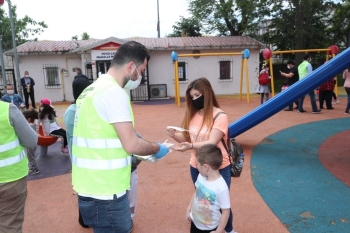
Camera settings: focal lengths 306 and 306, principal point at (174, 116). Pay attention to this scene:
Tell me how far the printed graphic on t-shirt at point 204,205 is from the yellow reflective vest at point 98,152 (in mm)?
765

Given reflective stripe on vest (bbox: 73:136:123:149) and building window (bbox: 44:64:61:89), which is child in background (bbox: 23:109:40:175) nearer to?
reflective stripe on vest (bbox: 73:136:123:149)

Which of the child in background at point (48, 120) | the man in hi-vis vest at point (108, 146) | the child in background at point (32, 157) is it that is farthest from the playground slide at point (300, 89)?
the man in hi-vis vest at point (108, 146)

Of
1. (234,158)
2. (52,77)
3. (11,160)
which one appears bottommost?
(234,158)

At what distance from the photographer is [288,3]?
19.4 meters

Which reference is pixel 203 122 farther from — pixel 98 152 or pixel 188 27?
pixel 188 27

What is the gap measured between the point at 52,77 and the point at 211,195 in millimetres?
16959

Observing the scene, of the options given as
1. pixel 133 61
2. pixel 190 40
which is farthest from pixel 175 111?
pixel 133 61

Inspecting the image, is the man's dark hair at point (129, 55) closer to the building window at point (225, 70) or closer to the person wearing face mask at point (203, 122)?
the person wearing face mask at point (203, 122)

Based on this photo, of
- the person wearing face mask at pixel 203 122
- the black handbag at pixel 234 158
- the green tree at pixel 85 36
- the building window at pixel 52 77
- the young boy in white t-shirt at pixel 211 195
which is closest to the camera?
the young boy in white t-shirt at pixel 211 195

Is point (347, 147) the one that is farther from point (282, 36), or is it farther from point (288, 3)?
point (282, 36)

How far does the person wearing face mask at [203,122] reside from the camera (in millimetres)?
2707

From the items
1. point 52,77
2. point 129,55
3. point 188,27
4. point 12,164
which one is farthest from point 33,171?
point 188,27

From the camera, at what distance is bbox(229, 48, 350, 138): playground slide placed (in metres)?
5.35

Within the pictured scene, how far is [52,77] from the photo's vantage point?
687 inches
